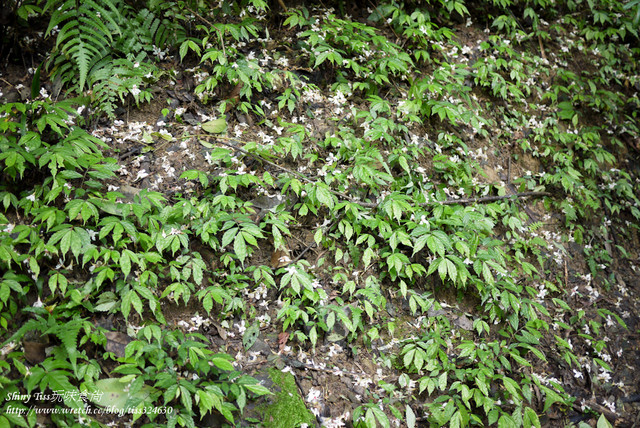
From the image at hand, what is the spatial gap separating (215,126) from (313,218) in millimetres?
1353

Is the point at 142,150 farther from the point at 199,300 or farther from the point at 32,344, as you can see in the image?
the point at 32,344

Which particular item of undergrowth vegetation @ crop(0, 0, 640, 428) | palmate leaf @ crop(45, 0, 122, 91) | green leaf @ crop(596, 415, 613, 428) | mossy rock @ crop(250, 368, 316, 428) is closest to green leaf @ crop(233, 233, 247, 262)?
undergrowth vegetation @ crop(0, 0, 640, 428)

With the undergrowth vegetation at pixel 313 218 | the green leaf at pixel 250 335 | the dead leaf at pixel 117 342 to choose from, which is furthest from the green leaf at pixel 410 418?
the dead leaf at pixel 117 342

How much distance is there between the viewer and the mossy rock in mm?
2988

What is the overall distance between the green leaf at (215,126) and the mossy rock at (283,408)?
2.33 metres

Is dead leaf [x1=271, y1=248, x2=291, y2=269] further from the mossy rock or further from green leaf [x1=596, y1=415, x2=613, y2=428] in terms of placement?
green leaf [x1=596, y1=415, x2=613, y2=428]

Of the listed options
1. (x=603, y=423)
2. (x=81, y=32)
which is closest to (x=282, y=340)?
(x=603, y=423)

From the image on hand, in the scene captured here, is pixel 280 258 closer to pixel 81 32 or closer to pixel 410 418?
pixel 410 418

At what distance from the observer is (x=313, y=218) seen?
4.05m

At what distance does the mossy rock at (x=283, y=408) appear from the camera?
2.99m

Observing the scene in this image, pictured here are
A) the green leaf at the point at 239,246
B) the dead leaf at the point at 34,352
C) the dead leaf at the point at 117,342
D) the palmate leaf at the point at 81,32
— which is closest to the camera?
the dead leaf at the point at 34,352

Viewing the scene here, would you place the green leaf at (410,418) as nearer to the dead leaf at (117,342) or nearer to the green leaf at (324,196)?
the green leaf at (324,196)

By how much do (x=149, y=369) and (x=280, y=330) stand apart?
1076mm

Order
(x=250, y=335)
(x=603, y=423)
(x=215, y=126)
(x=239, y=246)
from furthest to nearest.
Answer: (x=215, y=126), (x=603, y=423), (x=250, y=335), (x=239, y=246)
